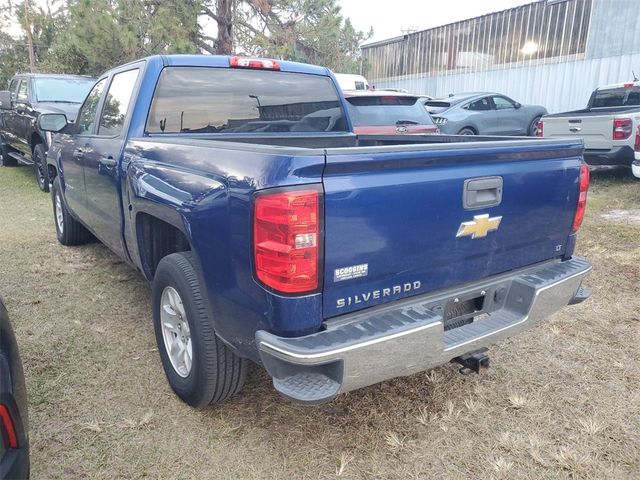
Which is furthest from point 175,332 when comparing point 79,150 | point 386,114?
point 386,114

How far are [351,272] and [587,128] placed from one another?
26.9 ft

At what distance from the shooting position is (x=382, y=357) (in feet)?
6.71

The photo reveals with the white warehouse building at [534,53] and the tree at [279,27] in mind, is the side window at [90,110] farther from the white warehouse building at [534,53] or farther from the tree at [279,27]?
the white warehouse building at [534,53]

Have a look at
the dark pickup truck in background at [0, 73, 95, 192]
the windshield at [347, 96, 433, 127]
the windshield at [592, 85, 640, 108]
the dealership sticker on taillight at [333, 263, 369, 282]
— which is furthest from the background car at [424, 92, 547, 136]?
the dealership sticker on taillight at [333, 263, 369, 282]

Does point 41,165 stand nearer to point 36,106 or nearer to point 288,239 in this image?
point 36,106

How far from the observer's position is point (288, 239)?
1.91m

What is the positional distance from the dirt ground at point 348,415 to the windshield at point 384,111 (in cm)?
460

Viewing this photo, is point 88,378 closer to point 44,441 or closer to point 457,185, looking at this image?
point 44,441

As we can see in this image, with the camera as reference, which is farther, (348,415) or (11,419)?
(348,415)

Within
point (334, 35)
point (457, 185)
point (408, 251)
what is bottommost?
point (408, 251)

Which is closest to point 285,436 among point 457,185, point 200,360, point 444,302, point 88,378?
point 200,360

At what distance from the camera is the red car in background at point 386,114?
25.4ft

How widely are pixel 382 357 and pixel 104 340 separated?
90.3 inches

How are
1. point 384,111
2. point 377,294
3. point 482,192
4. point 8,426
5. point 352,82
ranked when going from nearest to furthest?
point 8,426, point 377,294, point 482,192, point 384,111, point 352,82
